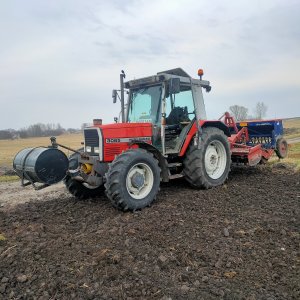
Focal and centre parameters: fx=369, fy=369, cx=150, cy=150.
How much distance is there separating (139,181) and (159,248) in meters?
1.97

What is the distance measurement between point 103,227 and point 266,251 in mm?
2413

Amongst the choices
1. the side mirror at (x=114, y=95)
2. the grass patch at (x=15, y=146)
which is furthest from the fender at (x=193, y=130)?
the grass patch at (x=15, y=146)

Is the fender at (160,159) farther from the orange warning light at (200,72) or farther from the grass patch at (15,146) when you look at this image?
the grass patch at (15,146)

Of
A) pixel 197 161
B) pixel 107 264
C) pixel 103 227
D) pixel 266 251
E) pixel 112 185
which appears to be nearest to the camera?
pixel 107 264

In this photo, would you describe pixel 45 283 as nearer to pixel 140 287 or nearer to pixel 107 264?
pixel 107 264

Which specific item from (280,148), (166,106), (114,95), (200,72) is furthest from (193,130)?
(280,148)

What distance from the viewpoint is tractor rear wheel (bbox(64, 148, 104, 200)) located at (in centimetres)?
732

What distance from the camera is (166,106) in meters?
7.78

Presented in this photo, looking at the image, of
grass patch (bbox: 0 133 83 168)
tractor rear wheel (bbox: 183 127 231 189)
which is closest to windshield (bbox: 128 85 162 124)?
tractor rear wheel (bbox: 183 127 231 189)

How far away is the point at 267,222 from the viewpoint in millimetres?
5727

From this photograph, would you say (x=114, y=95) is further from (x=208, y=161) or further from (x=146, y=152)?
Answer: (x=208, y=161)

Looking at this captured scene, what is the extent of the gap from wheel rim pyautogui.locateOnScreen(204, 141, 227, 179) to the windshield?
153cm

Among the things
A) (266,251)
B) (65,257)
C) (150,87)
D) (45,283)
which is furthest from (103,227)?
(150,87)

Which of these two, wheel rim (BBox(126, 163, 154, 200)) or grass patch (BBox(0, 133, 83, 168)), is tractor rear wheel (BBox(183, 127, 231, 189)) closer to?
wheel rim (BBox(126, 163, 154, 200))
